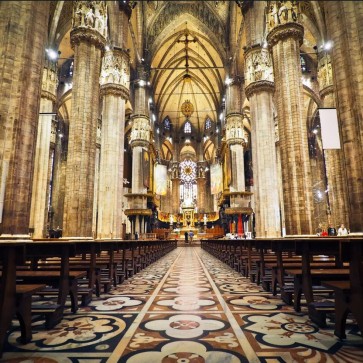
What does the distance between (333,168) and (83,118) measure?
11939mm

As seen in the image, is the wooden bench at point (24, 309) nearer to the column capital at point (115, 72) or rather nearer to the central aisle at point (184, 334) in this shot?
the central aisle at point (184, 334)

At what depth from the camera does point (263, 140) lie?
48.0 feet

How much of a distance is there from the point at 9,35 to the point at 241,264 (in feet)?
23.8

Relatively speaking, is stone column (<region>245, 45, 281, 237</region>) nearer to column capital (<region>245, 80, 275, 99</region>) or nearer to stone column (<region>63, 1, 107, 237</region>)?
column capital (<region>245, 80, 275, 99</region>)

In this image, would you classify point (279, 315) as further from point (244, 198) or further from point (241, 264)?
point (244, 198)

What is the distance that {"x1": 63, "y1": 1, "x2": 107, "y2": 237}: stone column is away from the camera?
9141mm

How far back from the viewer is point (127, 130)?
108ft

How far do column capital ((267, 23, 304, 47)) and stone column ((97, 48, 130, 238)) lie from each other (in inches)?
305

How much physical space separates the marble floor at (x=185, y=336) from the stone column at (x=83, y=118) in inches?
219

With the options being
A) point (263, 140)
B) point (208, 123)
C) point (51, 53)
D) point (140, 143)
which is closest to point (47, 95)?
point (51, 53)

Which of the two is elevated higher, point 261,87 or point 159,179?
point 261,87

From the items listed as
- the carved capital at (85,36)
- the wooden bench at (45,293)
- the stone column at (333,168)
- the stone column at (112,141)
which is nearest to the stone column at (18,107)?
the wooden bench at (45,293)

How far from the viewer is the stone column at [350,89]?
563 centimetres

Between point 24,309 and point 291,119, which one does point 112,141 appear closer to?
point 291,119
